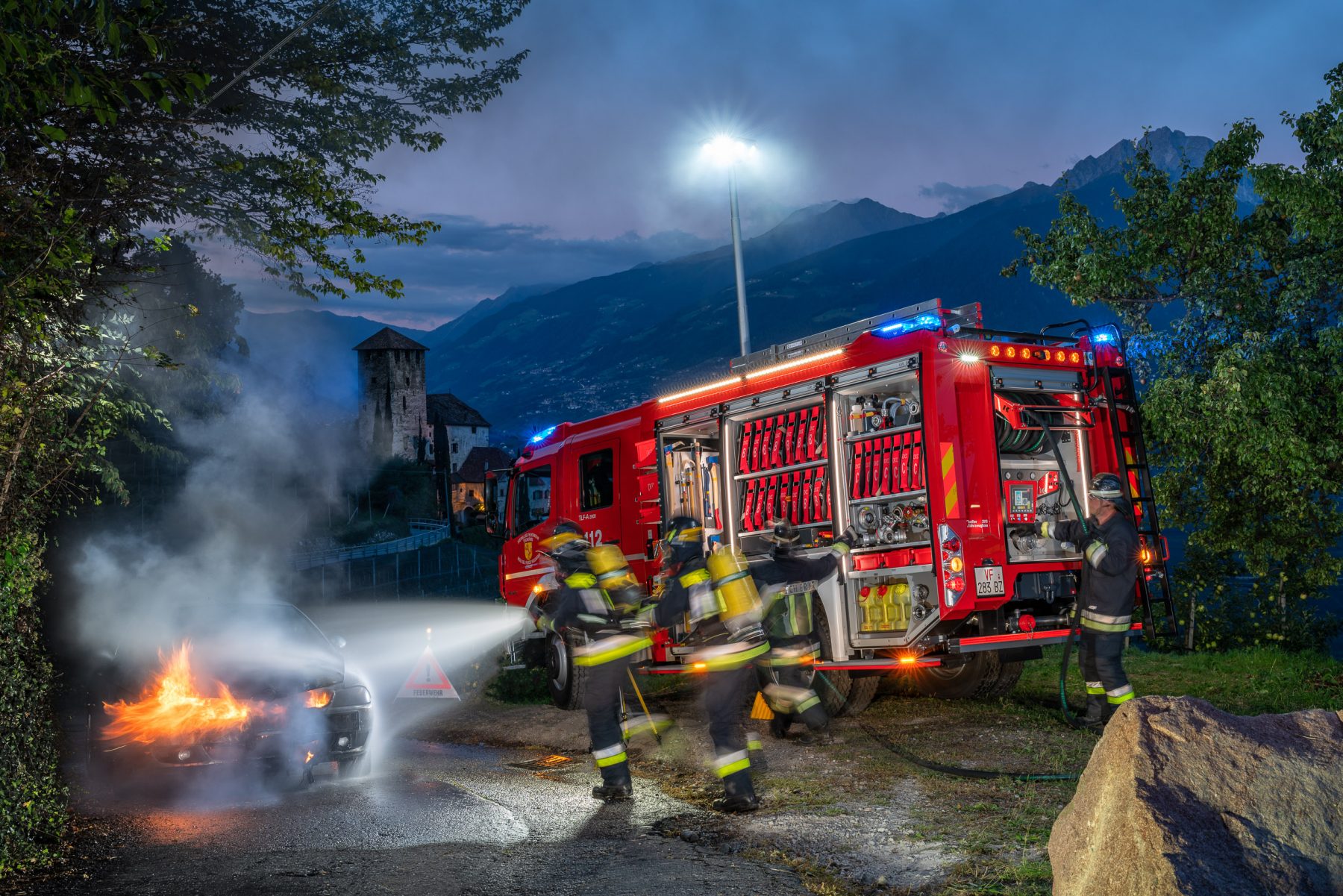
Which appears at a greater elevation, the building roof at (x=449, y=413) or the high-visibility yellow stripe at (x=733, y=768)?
the building roof at (x=449, y=413)

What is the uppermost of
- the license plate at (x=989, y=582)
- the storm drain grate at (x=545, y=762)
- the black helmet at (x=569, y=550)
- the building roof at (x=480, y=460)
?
the building roof at (x=480, y=460)

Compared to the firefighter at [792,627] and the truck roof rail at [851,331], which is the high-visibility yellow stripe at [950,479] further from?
the truck roof rail at [851,331]

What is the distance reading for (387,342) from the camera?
3420 inches

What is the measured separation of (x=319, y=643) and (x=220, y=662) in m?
1.06

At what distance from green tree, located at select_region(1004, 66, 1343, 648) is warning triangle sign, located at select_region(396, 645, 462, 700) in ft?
26.0

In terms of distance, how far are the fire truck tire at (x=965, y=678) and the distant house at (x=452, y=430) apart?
81.2 m

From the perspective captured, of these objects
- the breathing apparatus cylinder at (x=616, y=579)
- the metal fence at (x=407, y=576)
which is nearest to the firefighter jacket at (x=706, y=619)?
the breathing apparatus cylinder at (x=616, y=579)

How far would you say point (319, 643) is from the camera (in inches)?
361

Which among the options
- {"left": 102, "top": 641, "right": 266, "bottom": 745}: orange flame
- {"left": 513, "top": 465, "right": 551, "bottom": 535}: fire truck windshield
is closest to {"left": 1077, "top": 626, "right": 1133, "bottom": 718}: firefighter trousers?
{"left": 102, "top": 641, "right": 266, "bottom": 745}: orange flame

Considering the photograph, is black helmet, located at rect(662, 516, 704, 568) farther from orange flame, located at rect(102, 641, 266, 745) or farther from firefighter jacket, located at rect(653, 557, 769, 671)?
orange flame, located at rect(102, 641, 266, 745)

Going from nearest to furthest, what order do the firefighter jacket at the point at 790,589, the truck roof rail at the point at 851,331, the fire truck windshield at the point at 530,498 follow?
the firefighter jacket at the point at 790,589
the truck roof rail at the point at 851,331
the fire truck windshield at the point at 530,498

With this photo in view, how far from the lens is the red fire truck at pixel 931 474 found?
814cm

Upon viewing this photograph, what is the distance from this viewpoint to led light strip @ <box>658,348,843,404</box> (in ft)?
29.7

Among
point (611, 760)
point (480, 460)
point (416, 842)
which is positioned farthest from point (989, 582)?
point (480, 460)
